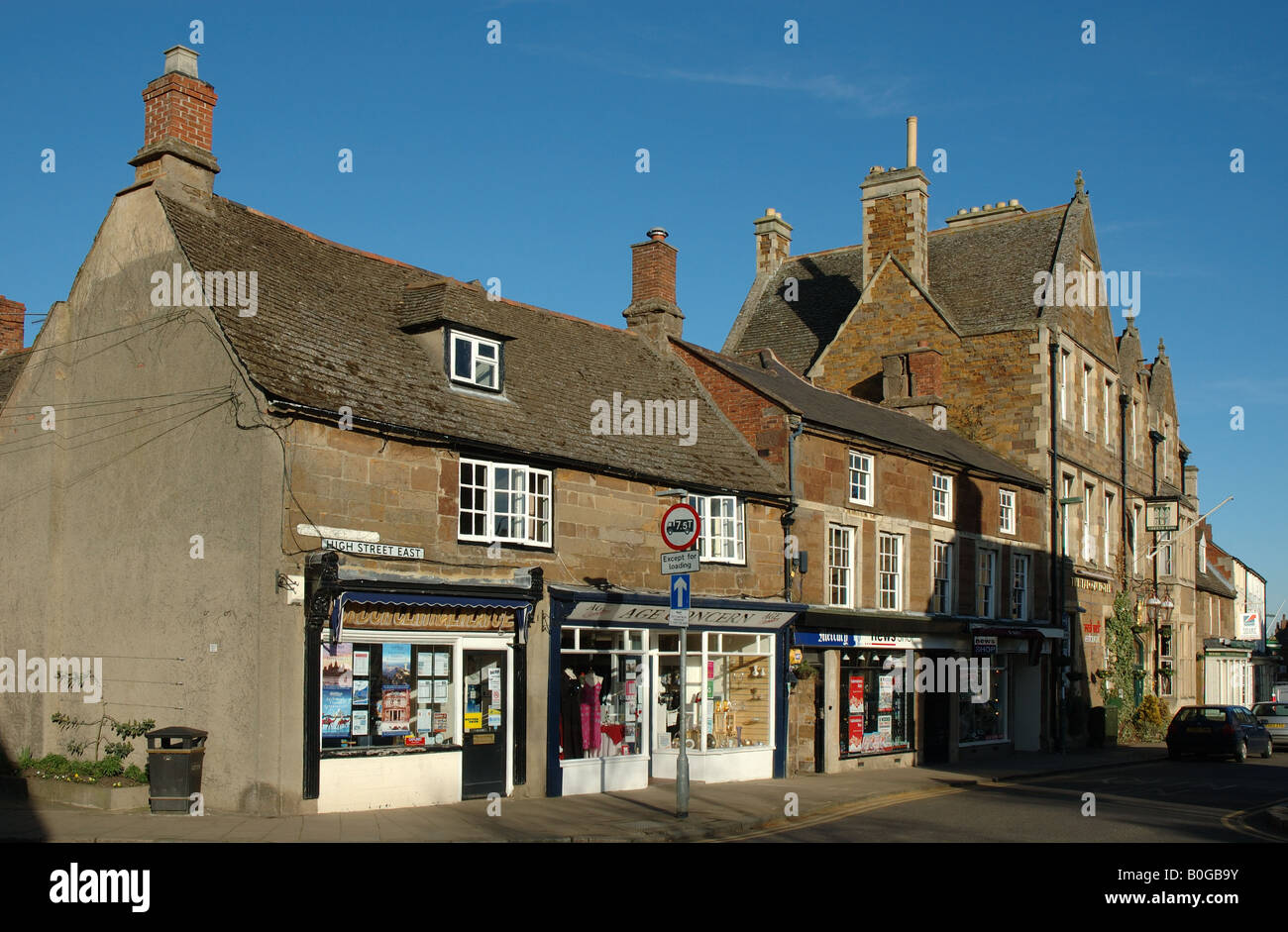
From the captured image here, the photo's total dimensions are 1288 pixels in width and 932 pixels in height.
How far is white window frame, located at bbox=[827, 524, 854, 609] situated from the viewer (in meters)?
25.7

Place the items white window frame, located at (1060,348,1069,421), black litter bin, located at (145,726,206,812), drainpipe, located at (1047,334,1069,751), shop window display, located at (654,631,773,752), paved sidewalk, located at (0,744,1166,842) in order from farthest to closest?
white window frame, located at (1060,348,1069,421), drainpipe, located at (1047,334,1069,751), shop window display, located at (654,631,773,752), black litter bin, located at (145,726,206,812), paved sidewalk, located at (0,744,1166,842)

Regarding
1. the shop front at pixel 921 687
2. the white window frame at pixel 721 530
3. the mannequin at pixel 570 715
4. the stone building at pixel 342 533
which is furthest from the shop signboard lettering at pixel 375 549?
the shop front at pixel 921 687

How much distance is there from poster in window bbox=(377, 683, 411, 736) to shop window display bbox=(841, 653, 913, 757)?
10.9 meters

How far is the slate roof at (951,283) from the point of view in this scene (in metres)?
37.1

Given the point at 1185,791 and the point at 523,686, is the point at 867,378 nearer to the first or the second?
the point at 1185,791

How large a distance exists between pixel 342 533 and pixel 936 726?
16.9 meters

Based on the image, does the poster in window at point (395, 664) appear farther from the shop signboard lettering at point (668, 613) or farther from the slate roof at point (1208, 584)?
the slate roof at point (1208, 584)

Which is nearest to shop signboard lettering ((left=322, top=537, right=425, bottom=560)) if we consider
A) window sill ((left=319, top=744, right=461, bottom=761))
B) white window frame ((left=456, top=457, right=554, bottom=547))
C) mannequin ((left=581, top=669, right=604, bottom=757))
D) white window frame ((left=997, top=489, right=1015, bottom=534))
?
white window frame ((left=456, top=457, right=554, bottom=547))

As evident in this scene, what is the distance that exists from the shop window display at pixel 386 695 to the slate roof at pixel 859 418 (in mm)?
9982

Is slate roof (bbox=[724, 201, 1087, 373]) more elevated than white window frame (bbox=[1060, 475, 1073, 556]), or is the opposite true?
slate roof (bbox=[724, 201, 1087, 373])

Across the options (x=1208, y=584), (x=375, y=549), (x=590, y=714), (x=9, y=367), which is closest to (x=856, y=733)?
(x=590, y=714)

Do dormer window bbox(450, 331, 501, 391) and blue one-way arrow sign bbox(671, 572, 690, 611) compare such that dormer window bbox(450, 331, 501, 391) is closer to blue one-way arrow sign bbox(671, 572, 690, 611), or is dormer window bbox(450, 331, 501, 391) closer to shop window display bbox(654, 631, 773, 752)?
blue one-way arrow sign bbox(671, 572, 690, 611)

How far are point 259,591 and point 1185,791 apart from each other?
1643 cm
